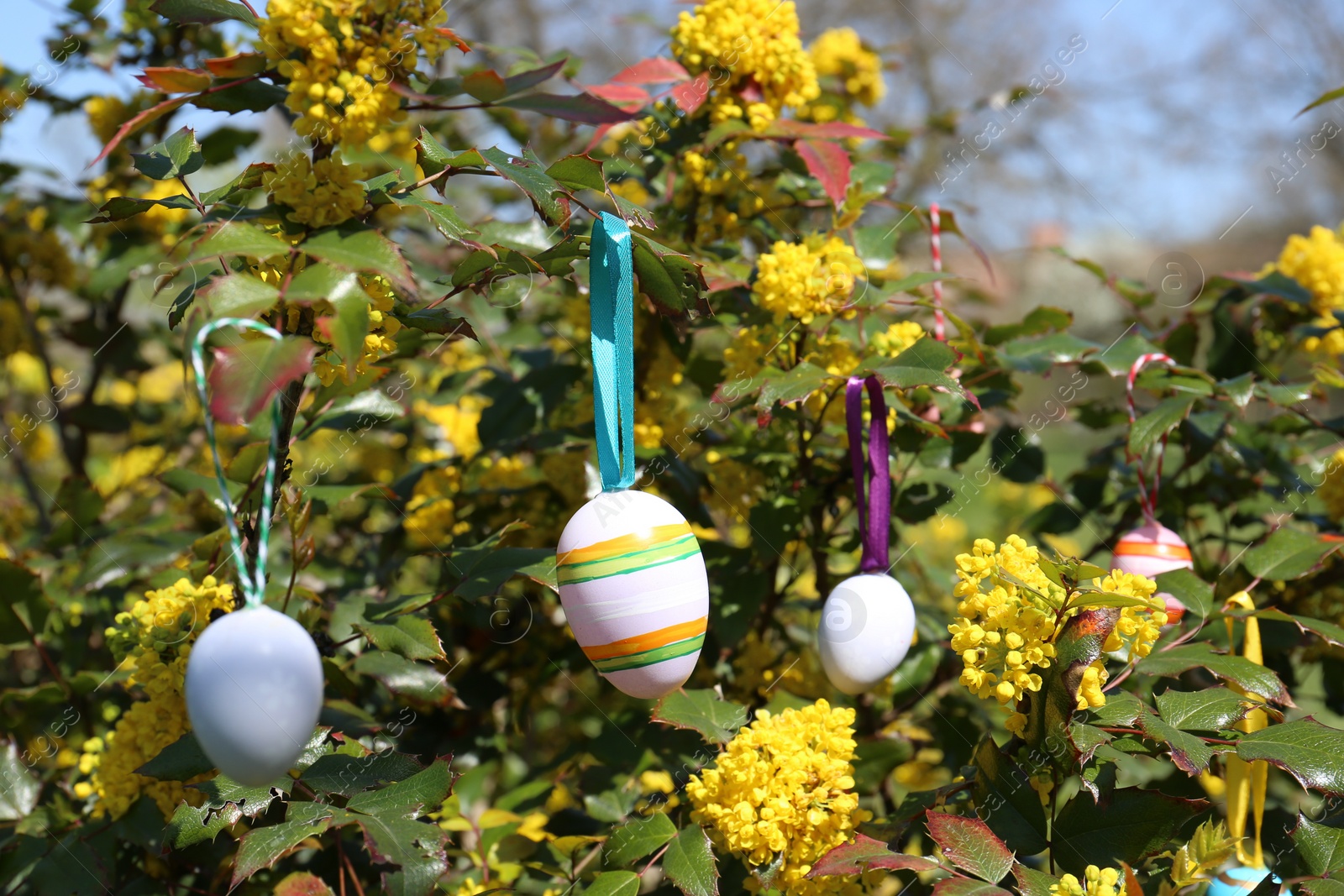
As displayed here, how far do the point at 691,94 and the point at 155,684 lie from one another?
1.10 meters

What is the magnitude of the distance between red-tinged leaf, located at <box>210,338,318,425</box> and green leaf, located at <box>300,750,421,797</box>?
1.65ft

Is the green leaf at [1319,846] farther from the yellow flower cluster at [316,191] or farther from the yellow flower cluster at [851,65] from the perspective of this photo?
the yellow flower cluster at [851,65]

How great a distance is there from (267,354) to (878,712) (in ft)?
4.34

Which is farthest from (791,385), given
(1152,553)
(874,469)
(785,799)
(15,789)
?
(15,789)

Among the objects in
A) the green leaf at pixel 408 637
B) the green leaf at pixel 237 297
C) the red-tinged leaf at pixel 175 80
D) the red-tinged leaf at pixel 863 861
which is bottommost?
the red-tinged leaf at pixel 863 861

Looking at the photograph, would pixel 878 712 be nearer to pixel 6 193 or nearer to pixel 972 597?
pixel 972 597

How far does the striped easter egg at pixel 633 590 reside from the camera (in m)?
0.94

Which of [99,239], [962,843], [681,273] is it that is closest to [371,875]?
[962,843]

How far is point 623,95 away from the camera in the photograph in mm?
1449

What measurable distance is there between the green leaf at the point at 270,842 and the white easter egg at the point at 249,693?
195mm

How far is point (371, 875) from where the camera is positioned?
1.34 metres

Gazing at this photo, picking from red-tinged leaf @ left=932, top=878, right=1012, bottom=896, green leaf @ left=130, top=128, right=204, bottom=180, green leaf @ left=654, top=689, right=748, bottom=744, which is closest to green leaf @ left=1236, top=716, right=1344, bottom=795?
red-tinged leaf @ left=932, top=878, right=1012, bottom=896

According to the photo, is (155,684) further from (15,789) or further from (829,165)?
(829,165)

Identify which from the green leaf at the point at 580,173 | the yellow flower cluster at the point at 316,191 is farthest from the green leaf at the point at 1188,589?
the yellow flower cluster at the point at 316,191
